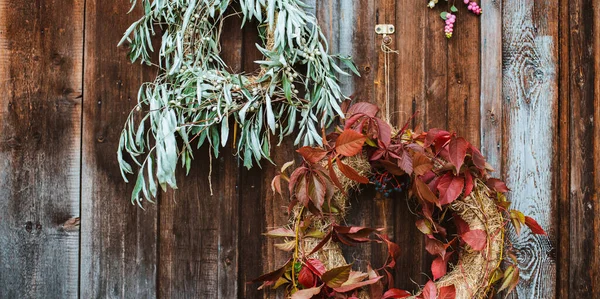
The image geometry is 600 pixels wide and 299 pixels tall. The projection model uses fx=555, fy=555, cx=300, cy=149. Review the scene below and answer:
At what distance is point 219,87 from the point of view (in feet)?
5.33

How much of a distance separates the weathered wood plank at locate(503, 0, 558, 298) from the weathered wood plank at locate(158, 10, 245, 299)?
0.87 m

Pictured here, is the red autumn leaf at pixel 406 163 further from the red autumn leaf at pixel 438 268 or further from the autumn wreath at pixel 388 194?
the red autumn leaf at pixel 438 268

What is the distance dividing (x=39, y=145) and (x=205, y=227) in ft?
1.98

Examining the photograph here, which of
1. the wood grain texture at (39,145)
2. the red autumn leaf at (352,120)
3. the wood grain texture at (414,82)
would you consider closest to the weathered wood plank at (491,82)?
the wood grain texture at (414,82)

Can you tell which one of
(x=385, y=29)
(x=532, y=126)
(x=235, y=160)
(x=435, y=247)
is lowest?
(x=435, y=247)

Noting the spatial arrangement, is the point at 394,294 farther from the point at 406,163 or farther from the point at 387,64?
the point at 387,64

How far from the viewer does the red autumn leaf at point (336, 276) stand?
151 centimetres

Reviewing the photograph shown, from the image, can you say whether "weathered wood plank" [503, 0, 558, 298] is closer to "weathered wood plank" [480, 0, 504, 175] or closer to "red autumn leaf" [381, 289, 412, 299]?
"weathered wood plank" [480, 0, 504, 175]

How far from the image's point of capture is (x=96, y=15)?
1809mm

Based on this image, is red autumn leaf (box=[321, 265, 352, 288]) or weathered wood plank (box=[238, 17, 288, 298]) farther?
weathered wood plank (box=[238, 17, 288, 298])

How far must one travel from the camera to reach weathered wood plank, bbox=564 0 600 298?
5.84ft

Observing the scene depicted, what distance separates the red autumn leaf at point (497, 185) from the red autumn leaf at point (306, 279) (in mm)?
579

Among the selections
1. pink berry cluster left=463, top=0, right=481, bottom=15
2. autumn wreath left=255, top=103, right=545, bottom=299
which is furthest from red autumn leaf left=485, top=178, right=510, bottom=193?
pink berry cluster left=463, top=0, right=481, bottom=15

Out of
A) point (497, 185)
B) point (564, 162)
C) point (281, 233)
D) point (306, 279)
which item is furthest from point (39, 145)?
point (564, 162)
